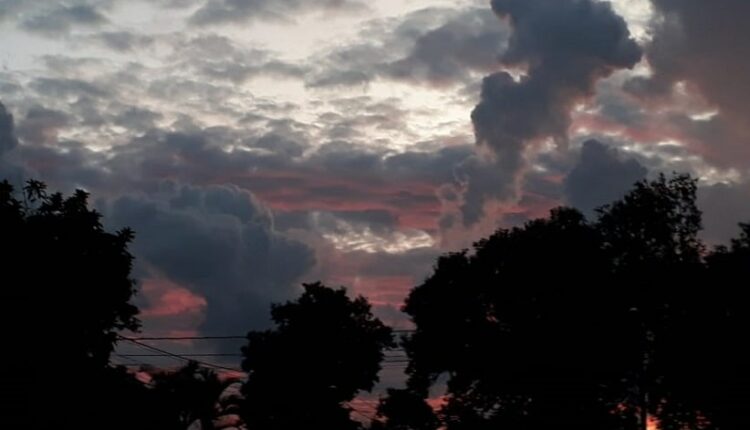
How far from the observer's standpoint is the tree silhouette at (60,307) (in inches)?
1677

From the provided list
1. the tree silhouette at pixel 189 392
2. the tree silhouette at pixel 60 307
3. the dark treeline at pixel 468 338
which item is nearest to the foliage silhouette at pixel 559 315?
the dark treeline at pixel 468 338

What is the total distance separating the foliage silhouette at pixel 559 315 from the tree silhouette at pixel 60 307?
97.8 feet

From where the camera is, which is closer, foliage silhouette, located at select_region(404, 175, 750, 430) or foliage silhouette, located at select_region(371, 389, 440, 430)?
foliage silhouette, located at select_region(404, 175, 750, 430)

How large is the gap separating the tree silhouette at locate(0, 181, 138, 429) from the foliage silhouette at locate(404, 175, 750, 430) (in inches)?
1173

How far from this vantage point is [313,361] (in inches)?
3674

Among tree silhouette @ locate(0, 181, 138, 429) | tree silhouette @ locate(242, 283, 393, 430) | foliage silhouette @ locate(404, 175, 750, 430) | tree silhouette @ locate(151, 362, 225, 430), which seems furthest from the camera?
tree silhouette @ locate(242, 283, 393, 430)

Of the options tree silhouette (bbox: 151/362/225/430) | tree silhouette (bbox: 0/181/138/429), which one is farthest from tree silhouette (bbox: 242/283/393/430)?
tree silhouette (bbox: 0/181/138/429)

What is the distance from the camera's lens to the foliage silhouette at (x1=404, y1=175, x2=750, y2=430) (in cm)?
6925

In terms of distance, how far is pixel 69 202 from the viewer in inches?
1977

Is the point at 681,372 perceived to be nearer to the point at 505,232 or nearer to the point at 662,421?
the point at 662,421

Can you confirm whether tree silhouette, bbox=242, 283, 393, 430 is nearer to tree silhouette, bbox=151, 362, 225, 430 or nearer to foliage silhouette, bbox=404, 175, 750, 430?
tree silhouette, bbox=151, 362, 225, 430

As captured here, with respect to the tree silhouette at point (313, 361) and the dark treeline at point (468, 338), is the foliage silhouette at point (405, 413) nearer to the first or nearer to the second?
the dark treeline at point (468, 338)

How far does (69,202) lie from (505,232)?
34.3 metres

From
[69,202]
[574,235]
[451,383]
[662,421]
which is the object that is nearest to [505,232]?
[574,235]
